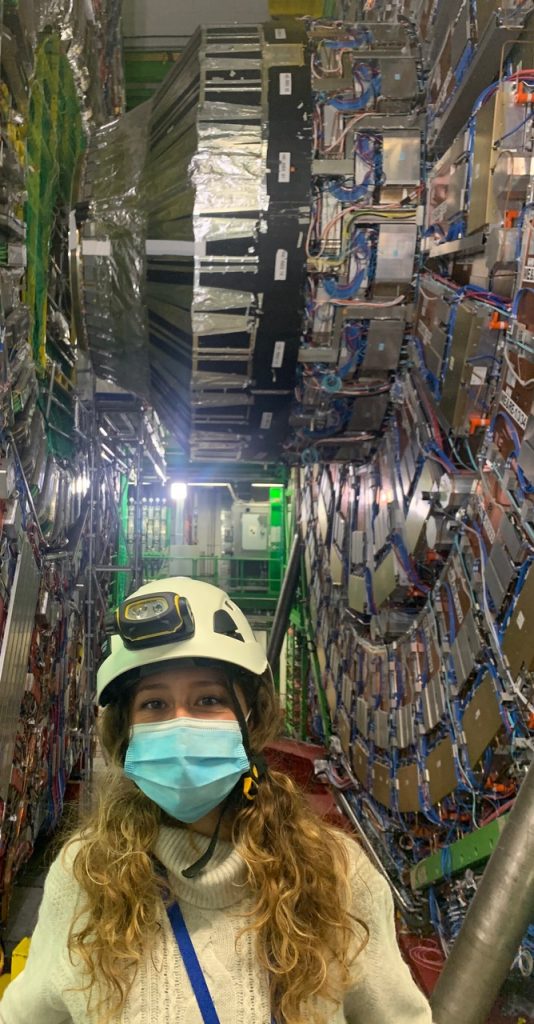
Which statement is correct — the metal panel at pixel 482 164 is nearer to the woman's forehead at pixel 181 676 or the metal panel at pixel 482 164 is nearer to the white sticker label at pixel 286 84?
the white sticker label at pixel 286 84

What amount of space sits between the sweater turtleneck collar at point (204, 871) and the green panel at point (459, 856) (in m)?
1.48

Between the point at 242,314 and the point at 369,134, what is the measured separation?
1.02 m

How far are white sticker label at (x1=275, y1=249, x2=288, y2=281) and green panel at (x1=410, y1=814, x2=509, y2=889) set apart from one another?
254 cm

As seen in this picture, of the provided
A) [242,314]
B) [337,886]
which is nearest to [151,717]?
[337,886]

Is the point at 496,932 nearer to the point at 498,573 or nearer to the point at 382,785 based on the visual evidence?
the point at 498,573

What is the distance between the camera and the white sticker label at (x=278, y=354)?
3784mm

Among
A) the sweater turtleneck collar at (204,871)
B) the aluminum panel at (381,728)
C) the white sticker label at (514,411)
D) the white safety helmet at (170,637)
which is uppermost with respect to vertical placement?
the white sticker label at (514,411)

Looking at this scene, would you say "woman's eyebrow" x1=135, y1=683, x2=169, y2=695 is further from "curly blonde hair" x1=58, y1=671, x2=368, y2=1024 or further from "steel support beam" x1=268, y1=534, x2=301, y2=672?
"steel support beam" x1=268, y1=534, x2=301, y2=672

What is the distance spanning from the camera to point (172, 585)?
5.66 feet

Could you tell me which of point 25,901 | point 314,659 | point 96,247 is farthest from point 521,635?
point 314,659

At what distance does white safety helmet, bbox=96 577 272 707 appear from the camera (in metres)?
1.54

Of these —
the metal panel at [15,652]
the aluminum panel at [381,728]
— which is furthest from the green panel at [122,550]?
the metal panel at [15,652]

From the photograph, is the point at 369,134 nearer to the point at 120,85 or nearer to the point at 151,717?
the point at 151,717

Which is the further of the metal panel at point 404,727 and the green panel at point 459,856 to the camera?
the metal panel at point 404,727
